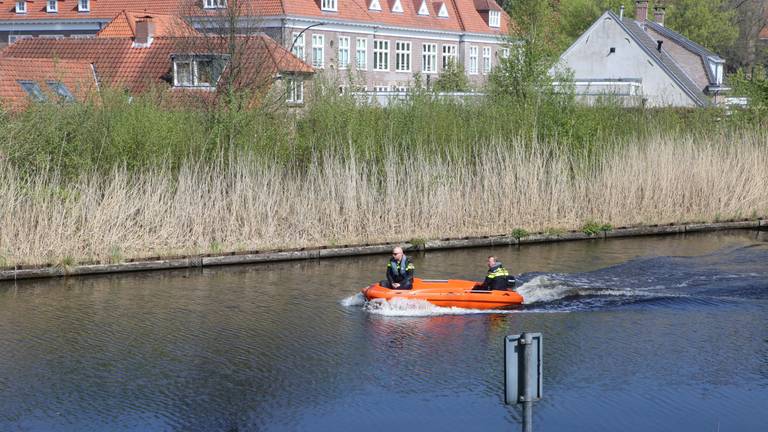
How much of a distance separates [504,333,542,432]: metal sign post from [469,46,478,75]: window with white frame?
7115cm

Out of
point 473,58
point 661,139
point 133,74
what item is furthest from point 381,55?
point 661,139

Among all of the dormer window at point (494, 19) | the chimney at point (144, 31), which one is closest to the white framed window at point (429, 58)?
the dormer window at point (494, 19)

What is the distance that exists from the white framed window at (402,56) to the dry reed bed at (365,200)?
4272cm

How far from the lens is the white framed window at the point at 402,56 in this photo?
243ft

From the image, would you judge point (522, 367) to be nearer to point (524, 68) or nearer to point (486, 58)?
point (524, 68)

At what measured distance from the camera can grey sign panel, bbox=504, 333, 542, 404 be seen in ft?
29.3

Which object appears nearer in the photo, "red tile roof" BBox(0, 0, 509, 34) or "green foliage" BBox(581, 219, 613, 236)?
"green foliage" BBox(581, 219, 613, 236)

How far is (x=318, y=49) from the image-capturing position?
220 ft

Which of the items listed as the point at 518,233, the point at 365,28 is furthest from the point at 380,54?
the point at 518,233

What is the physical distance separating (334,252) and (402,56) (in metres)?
49.9

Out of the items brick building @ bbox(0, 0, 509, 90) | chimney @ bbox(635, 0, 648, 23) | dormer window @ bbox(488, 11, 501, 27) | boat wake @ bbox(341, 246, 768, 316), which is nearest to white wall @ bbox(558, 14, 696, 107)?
chimney @ bbox(635, 0, 648, 23)

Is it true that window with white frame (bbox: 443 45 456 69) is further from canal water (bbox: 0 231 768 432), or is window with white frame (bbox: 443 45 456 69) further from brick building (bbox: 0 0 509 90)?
canal water (bbox: 0 231 768 432)

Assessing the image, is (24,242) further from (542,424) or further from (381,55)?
(381,55)

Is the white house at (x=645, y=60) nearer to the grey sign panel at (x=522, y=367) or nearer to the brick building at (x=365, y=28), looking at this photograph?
the brick building at (x=365, y=28)
